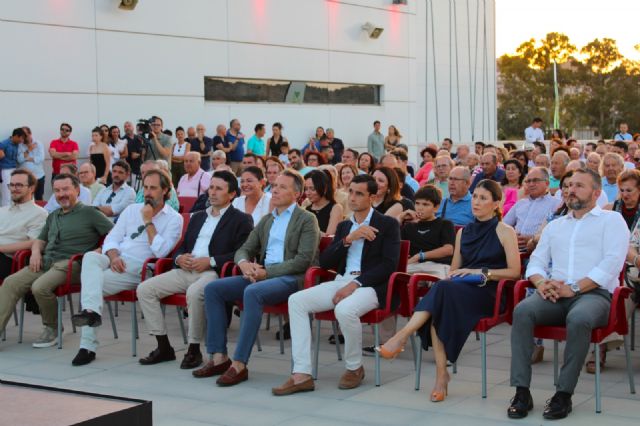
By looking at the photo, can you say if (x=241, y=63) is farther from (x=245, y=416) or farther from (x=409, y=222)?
(x=245, y=416)

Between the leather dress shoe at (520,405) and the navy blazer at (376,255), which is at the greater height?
the navy blazer at (376,255)

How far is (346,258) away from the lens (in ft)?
23.2

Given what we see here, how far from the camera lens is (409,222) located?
8.04 m

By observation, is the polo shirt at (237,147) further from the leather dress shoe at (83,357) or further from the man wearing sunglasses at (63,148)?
the leather dress shoe at (83,357)

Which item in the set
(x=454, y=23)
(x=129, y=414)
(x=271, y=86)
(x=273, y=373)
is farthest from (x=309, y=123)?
(x=129, y=414)

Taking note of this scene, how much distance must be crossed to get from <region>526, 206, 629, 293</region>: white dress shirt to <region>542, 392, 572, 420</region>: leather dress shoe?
0.78m

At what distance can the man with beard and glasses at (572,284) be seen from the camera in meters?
5.65

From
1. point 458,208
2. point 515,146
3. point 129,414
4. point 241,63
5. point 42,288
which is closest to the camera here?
point 129,414

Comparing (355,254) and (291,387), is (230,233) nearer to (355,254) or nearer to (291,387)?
(355,254)

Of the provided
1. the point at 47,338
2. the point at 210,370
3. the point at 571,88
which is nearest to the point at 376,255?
the point at 210,370

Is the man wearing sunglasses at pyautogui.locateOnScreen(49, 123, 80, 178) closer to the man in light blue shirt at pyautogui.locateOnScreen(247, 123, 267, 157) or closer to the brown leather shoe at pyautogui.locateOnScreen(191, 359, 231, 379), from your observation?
the man in light blue shirt at pyautogui.locateOnScreen(247, 123, 267, 157)

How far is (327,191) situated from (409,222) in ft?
2.88

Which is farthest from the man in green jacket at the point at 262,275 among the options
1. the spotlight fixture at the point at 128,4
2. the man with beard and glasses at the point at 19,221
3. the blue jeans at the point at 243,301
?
the spotlight fixture at the point at 128,4

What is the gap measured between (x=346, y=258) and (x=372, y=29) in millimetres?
16269
